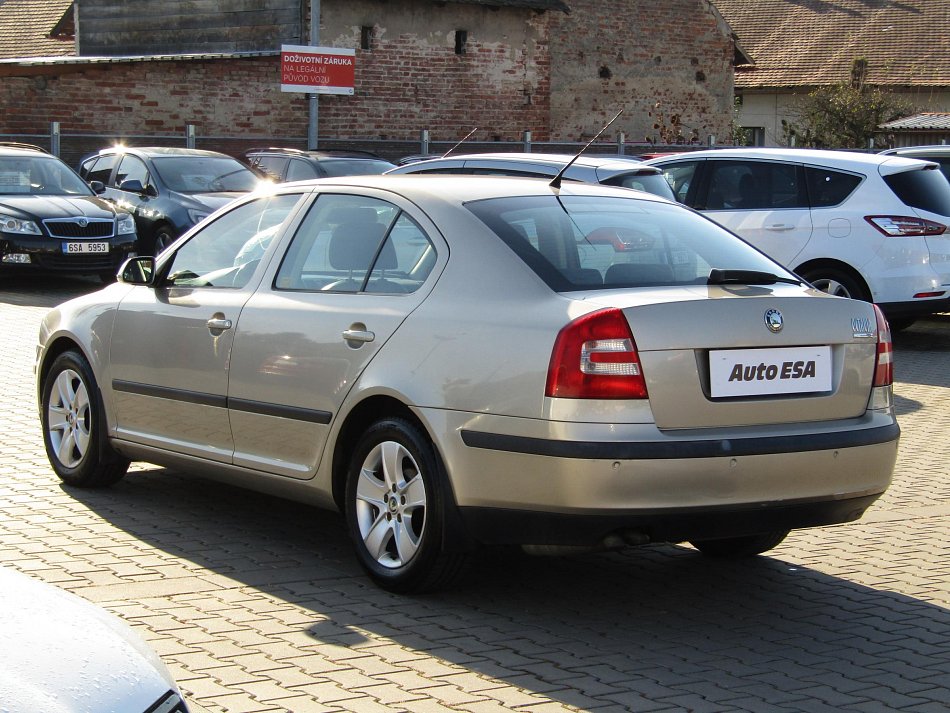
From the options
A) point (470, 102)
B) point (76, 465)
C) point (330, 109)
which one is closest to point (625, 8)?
point (470, 102)

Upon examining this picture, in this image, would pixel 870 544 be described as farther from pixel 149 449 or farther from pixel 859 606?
pixel 149 449

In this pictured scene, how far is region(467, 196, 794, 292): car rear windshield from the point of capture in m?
5.51

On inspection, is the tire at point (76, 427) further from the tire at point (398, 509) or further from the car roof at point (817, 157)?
the car roof at point (817, 157)

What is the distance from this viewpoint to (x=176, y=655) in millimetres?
4848

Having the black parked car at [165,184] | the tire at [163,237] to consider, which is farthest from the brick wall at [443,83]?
the tire at [163,237]

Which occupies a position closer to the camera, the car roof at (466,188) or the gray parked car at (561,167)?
the car roof at (466,188)

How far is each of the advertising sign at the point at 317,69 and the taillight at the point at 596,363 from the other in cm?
2598

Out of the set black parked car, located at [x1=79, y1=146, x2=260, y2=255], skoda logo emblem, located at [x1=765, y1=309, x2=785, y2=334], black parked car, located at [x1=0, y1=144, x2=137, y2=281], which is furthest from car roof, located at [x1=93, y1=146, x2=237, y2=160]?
skoda logo emblem, located at [x1=765, y1=309, x2=785, y2=334]

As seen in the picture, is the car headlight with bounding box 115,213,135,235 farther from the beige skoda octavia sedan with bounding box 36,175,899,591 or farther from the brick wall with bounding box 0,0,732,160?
the beige skoda octavia sedan with bounding box 36,175,899,591

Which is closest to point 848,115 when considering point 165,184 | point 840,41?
point 840,41

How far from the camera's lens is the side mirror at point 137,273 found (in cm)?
707

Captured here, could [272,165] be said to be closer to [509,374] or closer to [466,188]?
[466,188]

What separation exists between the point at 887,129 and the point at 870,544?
37567mm

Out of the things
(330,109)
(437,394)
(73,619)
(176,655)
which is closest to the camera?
(73,619)
